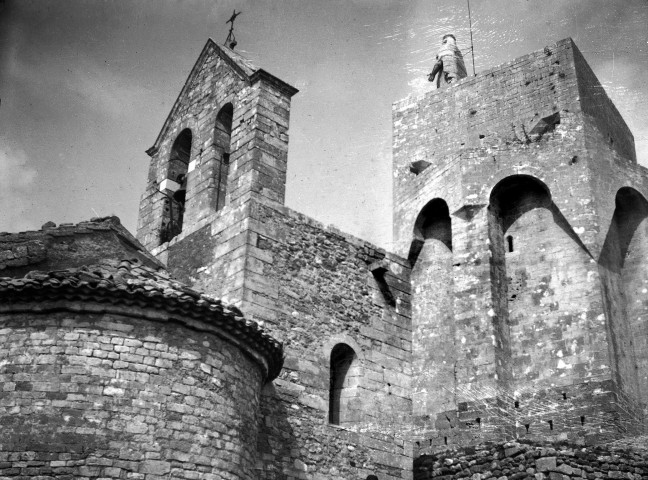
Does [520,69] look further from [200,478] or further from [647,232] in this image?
[200,478]

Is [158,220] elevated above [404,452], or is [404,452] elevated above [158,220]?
[158,220]

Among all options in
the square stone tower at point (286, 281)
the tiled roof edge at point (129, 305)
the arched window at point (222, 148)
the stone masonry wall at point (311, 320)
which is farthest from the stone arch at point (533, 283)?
the tiled roof edge at point (129, 305)

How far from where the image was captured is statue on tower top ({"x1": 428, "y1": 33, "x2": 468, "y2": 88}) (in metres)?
20.2

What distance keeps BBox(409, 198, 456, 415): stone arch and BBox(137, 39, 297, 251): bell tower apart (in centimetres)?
330

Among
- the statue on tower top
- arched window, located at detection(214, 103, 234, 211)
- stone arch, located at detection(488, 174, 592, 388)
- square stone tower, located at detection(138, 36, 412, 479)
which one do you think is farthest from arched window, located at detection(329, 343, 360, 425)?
the statue on tower top

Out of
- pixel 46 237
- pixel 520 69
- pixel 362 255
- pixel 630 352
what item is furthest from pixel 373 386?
pixel 520 69

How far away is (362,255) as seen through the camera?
14.7 m

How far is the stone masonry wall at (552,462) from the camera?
38.7 ft

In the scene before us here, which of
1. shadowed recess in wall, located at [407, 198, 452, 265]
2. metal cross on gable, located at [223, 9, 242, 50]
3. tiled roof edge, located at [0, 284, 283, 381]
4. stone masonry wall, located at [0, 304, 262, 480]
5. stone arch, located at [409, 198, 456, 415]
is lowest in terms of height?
stone masonry wall, located at [0, 304, 262, 480]

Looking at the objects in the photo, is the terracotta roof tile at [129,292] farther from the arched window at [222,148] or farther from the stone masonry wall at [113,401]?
the arched window at [222,148]

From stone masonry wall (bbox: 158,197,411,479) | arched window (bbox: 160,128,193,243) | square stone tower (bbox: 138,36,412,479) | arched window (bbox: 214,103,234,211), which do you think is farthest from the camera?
arched window (bbox: 160,128,193,243)

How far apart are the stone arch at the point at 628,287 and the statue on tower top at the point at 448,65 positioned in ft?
18.1

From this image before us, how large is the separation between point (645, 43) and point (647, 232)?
136 inches

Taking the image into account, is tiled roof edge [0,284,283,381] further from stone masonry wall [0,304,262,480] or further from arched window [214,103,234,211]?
arched window [214,103,234,211]
